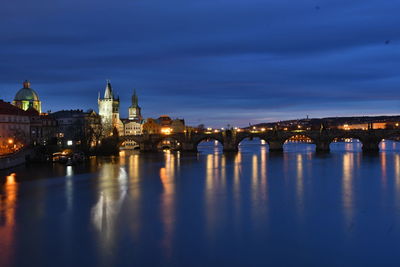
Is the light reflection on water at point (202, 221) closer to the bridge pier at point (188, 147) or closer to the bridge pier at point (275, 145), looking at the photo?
the bridge pier at point (275, 145)

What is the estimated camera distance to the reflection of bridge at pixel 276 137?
272 ft

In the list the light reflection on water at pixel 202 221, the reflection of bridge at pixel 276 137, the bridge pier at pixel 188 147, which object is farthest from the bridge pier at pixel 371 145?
the light reflection on water at pixel 202 221

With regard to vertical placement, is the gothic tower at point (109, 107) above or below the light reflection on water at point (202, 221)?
above

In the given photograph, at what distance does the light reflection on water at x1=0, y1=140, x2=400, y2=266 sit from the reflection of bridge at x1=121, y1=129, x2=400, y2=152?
46.6m

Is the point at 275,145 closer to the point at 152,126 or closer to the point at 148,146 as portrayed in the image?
the point at 148,146

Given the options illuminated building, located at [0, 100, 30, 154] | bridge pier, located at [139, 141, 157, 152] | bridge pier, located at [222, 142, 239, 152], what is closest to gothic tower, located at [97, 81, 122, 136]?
bridge pier, located at [139, 141, 157, 152]

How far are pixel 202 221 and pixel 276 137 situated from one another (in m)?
68.9

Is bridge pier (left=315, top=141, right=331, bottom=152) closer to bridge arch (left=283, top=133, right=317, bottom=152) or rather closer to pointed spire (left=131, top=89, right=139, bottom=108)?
bridge arch (left=283, top=133, right=317, bottom=152)

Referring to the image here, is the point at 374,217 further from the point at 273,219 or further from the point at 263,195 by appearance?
the point at 263,195

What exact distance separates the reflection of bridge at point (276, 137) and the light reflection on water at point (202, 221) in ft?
153

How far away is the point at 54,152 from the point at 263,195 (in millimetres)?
42438

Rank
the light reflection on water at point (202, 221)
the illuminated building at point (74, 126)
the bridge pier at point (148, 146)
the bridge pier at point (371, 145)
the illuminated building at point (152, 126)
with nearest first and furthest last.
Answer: the light reflection on water at point (202, 221), the illuminated building at point (74, 126), the bridge pier at point (371, 145), the bridge pier at point (148, 146), the illuminated building at point (152, 126)

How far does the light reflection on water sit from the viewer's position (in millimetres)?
16375

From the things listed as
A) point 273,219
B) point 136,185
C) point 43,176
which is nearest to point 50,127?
point 43,176
